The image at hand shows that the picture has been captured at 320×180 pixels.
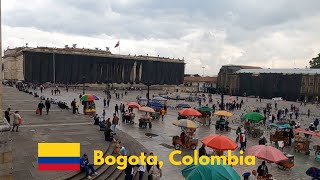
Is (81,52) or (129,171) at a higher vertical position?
(81,52)

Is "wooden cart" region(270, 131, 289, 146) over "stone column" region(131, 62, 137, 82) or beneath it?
beneath

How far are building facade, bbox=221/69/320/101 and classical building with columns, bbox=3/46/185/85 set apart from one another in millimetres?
23299

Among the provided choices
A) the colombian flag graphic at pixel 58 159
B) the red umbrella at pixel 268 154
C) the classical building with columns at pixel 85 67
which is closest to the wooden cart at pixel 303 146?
the red umbrella at pixel 268 154

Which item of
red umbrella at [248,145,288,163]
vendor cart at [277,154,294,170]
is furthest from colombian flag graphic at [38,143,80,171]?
vendor cart at [277,154,294,170]

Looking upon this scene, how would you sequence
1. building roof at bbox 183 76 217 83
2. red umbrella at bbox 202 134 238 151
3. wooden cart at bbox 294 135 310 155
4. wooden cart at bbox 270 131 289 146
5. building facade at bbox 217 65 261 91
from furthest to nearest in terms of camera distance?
building roof at bbox 183 76 217 83 → building facade at bbox 217 65 261 91 → wooden cart at bbox 270 131 289 146 → wooden cart at bbox 294 135 310 155 → red umbrella at bbox 202 134 238 151

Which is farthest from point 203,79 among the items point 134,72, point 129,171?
point 129,171

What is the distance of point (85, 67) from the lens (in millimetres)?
85812

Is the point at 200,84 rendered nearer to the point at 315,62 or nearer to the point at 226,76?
the point at 226,76

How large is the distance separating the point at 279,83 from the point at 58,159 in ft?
264

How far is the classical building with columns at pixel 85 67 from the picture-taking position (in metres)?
Result: 75.0

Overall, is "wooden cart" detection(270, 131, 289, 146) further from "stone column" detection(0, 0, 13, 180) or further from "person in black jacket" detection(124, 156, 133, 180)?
"stone column" detection(0, 0, 13, 180)

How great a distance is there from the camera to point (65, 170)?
1064 cm

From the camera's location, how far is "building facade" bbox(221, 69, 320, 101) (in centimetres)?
7469

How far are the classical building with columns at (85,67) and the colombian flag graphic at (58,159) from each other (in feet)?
168
